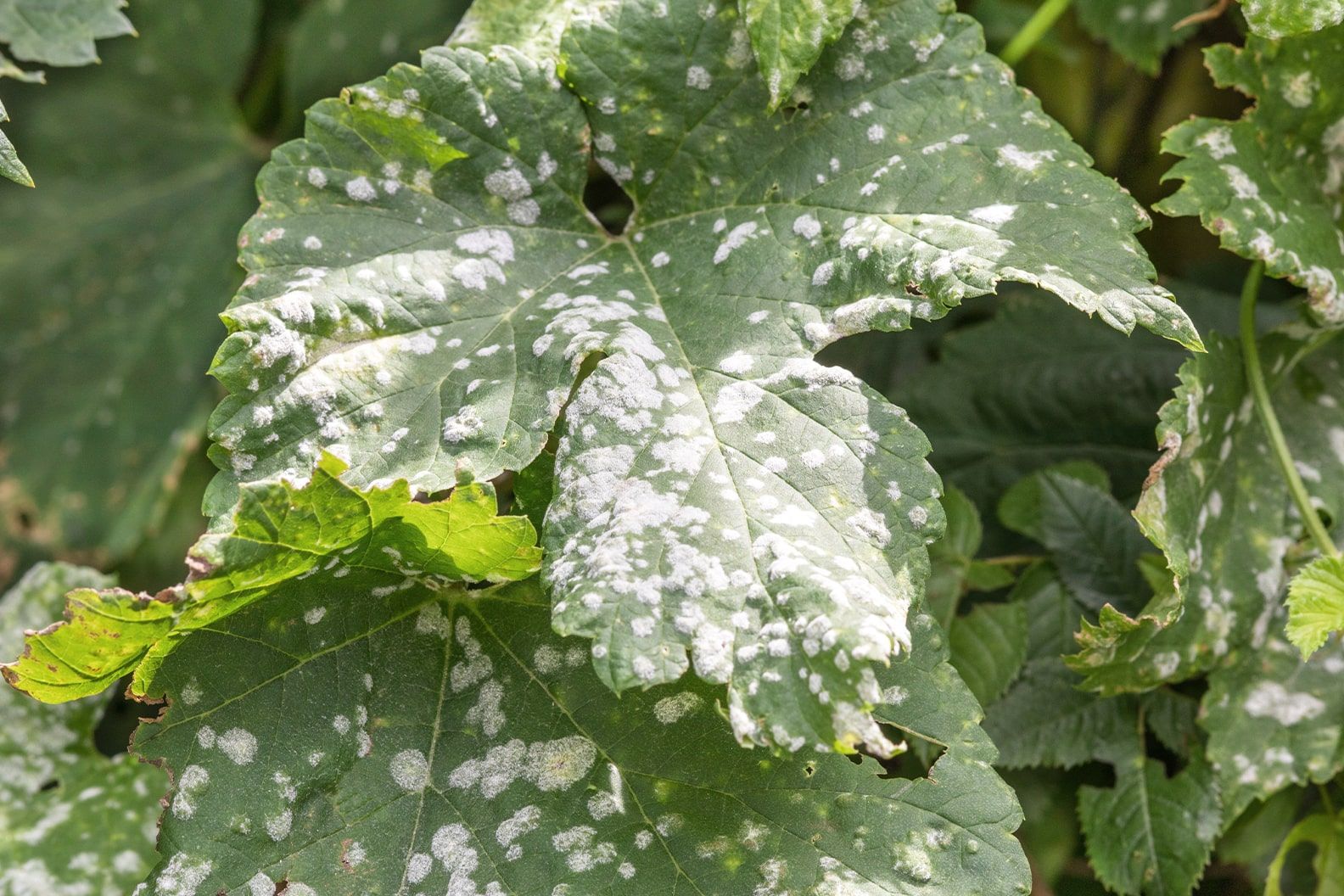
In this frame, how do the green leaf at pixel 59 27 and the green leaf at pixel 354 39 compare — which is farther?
the green leaf at pixel 354 39

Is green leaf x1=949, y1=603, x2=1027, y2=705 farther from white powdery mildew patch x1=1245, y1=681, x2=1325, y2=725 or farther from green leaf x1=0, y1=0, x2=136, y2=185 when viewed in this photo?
green leaf x1=0, y1=0, x2=136, y2=185

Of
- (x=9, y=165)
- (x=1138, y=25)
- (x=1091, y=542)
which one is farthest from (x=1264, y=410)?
(x=9, y=165)

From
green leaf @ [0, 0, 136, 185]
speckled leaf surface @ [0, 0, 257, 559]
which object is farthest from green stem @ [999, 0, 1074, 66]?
speckled leaf surface @ [0, 0, 257, 559]

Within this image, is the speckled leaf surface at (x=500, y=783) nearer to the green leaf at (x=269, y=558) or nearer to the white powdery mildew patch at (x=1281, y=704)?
the green leaf at (x=269, y=558)

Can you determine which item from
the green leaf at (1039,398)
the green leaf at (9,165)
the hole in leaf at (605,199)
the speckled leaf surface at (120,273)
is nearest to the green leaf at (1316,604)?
the green leaf at (1039,398)

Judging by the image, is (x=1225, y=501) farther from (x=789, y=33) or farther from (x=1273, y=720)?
(x=789, y=33)

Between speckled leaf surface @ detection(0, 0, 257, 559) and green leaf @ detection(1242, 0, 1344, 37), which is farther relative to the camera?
speckled leaf surface @ detection(0, 0, 257, 559)

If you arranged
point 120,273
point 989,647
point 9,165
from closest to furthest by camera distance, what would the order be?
point 9,165, point 989,647, point 120,273
